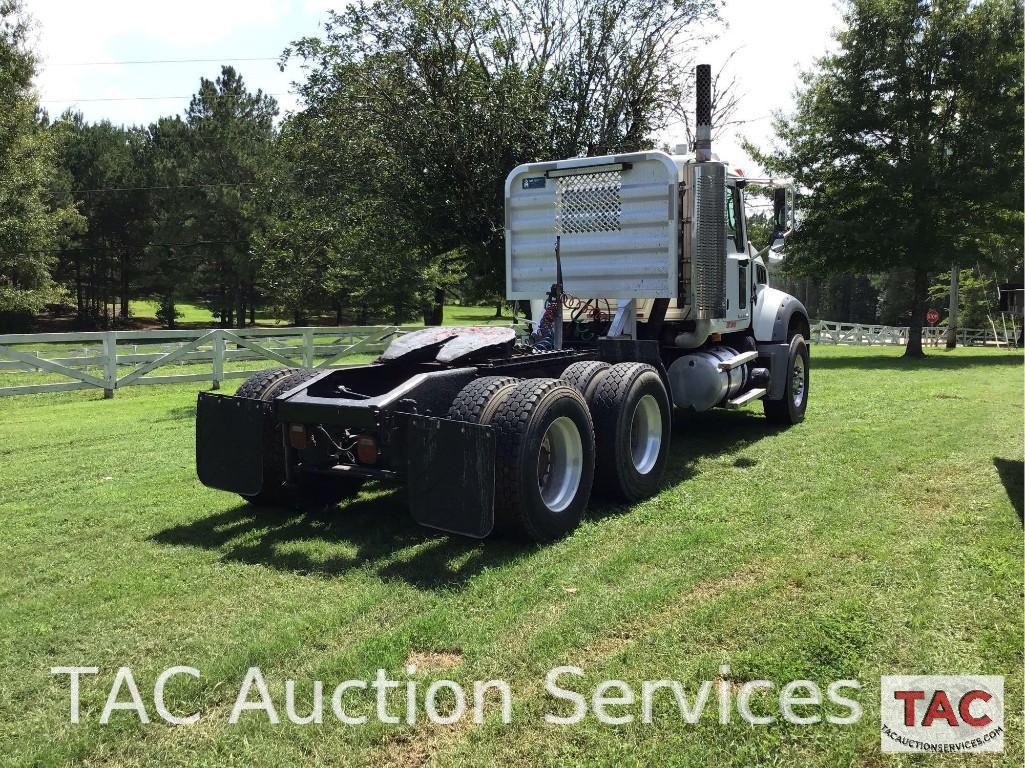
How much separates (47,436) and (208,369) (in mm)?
9160

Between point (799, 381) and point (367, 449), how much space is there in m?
6.54

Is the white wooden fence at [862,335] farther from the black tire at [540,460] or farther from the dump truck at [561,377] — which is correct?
the black tire at [540,460]

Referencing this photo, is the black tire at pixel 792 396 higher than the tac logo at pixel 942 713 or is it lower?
higher

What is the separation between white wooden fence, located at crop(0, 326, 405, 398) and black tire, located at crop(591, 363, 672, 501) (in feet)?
23.8

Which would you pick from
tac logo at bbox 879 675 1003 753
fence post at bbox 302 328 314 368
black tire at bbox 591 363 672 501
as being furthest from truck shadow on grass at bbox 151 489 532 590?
fence post at bbox 302 328 314 368

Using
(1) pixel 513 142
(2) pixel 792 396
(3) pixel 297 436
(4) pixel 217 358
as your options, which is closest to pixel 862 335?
(1) pixel 513 142

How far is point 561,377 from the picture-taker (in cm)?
609

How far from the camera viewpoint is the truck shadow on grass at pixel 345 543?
14.9 ft

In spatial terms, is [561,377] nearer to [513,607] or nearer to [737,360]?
[513,607]

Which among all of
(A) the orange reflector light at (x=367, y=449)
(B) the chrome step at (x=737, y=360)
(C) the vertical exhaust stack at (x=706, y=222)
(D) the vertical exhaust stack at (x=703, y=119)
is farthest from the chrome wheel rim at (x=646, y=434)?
(D) the vertical exhaust stack at (x=703, y=119)

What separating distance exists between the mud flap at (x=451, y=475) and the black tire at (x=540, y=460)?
220 mm

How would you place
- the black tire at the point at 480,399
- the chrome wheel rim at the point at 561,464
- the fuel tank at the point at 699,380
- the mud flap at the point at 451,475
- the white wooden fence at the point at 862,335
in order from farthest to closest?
1. the white wooden fence at the point at 862,335
2. the fuel tank at the point at 699,380
3. the chrome wheel rim at the point at 561,464
4. the black tire at the point at 480,399
5. the mud flap at the point at 451,475

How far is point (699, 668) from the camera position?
3295 millimetres

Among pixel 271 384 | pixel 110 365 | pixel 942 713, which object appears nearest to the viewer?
pixel 942 713
